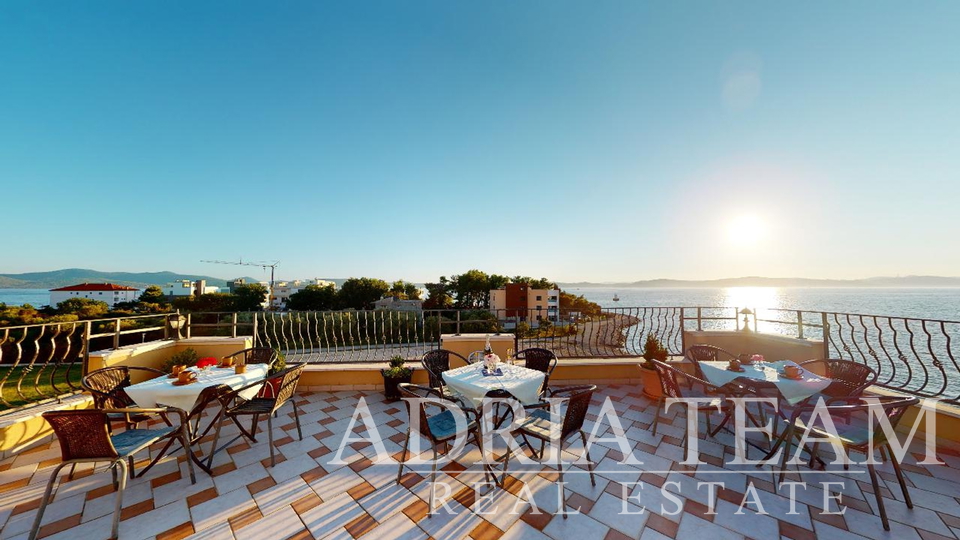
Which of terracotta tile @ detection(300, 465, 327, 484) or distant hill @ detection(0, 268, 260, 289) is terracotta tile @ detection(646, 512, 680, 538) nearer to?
terracotta tile @ detection(300, 465, 327, 484)

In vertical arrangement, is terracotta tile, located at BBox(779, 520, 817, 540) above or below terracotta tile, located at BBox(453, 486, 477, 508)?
above

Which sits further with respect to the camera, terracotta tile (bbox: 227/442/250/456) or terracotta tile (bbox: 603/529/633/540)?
terracotta tile (bbox: 227/442/250/456)

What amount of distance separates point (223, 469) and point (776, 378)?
490 cm

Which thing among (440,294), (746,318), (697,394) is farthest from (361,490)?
(440,294)

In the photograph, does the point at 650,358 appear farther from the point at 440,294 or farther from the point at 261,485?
the point at 440,294

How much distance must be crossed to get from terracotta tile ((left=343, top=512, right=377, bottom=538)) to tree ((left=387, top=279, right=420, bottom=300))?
38065mm

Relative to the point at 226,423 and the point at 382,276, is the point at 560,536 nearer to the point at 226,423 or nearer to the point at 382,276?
the point at 226,423

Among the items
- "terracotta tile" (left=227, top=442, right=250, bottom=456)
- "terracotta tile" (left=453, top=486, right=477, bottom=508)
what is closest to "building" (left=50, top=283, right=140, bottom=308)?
"terracotta tile" (left=227, top=442, right=250, bottom=456)

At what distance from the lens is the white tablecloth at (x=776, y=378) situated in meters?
2.69

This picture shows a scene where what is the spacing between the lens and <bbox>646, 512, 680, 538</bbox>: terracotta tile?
197 cm

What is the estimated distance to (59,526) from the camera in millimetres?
2033

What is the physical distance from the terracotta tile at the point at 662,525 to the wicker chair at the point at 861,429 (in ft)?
3.51

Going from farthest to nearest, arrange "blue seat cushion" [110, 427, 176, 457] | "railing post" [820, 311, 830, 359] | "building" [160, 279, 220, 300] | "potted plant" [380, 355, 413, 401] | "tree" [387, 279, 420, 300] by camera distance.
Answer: "building" [160, 279, 220, 300] < "tree" [387, 279, 420, 300] < "potted plant" [380, 355, 413, 401] < "railing post" [820, 311, 830, 359] < "blue seat cushion" [110, 427, 176, 457]

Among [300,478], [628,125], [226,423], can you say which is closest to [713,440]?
[300,478]
